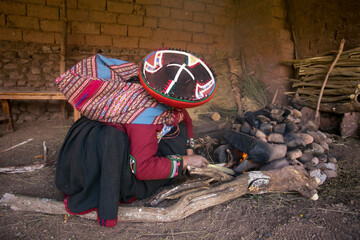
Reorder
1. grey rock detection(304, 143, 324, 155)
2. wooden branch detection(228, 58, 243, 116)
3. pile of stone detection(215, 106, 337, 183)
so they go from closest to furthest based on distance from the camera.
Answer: pile of stone detection(215, 106, 337, 183), grey rock detection(304, 143, 324, 155), wooden branch detection(228, 58, 243, 116)

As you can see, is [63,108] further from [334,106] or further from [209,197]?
[334,106]

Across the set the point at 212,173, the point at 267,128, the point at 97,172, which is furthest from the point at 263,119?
the point at 97,172

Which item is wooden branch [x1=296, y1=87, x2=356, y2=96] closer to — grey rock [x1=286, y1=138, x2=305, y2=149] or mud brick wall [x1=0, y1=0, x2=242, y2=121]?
mud brick wall [x1=0, y1=0, x2=242, y2=121]

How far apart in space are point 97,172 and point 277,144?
1.67 metres

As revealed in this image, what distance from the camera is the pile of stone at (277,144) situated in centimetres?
222

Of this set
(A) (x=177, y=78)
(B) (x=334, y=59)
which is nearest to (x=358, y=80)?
(B) (x=334, y=59)

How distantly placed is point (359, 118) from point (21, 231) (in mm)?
4158

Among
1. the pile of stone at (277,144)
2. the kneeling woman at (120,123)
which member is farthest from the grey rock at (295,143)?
the kneeling woman at (120,123)

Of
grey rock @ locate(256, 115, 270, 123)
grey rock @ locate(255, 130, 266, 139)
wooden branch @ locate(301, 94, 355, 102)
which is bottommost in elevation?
grey rock @ locate(255, 130, 266, 139)

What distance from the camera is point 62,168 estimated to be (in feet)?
5.91

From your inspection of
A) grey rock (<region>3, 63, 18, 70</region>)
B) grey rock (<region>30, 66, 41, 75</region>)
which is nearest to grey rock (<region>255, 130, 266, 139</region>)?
grey rock (<region>30, 66, 41, 75</region>)

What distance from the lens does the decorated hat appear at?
1.41 meters

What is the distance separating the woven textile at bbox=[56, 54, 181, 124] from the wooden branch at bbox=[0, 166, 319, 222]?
629 millimetres

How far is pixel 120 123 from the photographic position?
161 centimetres
